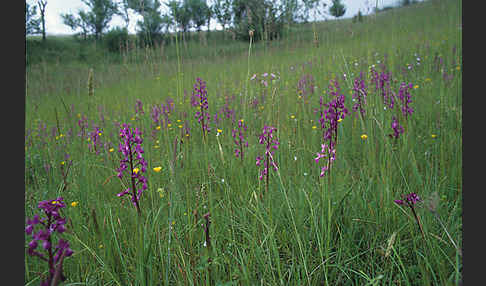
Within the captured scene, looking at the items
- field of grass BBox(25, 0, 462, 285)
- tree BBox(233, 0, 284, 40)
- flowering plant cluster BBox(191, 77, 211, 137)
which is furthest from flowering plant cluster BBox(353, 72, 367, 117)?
tree BBox(233, 0, 284, 40)

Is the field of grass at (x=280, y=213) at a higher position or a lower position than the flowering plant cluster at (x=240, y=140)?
lower

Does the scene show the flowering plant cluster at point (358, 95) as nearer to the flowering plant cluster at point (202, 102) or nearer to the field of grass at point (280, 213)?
the field of grass at point (280, 213)

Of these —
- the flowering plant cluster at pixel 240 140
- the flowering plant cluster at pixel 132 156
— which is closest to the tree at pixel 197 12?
the flowering plant cluster at pixel 240 140

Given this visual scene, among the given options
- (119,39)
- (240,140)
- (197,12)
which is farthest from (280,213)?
(119,39)

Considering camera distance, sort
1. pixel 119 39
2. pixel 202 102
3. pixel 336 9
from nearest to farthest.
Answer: pixel 202 102
pixel 336 9
pixel 119 39

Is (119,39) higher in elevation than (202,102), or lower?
higher

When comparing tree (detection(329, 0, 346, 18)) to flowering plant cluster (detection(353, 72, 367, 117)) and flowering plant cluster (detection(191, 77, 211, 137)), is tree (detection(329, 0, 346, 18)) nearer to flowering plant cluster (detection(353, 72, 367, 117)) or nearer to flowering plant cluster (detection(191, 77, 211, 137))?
flowering plant cluster (detection(353, 72, 367, 117))

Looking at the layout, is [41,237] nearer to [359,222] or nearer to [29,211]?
[359,222]

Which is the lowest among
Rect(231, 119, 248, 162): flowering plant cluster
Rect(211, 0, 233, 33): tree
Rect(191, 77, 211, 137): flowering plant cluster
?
Rect(231, 119, 248, 162): flowering plant cluster

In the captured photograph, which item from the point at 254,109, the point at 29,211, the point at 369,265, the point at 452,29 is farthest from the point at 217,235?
the point at 452,29

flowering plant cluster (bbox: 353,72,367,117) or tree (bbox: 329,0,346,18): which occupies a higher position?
tree (bbox: 329,0,346,18)

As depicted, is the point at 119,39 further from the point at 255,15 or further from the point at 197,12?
the point at 255,15

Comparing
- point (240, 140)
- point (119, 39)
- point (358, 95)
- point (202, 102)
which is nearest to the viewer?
point (358, 95)

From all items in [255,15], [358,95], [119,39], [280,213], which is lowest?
[280,213]
